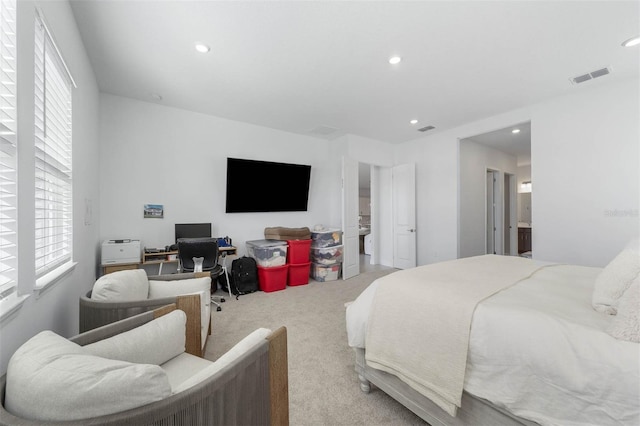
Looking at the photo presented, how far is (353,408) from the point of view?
162 centimetres

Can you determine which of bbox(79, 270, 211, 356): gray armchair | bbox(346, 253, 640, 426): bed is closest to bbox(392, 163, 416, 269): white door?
bbox(346, 253, 640, 426): bed

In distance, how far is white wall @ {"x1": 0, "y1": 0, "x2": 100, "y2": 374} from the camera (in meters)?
1.17

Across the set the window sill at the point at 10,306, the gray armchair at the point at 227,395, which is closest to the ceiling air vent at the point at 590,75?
the gray armchair at the point at 227,395

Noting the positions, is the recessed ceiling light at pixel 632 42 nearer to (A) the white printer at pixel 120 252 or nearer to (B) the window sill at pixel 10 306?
(B) the window sill at pixel 10 306

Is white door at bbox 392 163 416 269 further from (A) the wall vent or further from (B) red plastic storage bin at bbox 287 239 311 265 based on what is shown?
(B) red plastic storage bin at bbox 287 239 311 265

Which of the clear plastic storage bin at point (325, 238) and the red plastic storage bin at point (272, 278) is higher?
the clear plastic storage bin at point (325, 238)

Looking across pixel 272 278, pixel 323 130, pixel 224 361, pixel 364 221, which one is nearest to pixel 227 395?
pixel 224 361

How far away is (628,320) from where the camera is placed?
3.29 feet

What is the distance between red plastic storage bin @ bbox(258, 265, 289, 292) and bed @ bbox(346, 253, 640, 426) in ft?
8.10

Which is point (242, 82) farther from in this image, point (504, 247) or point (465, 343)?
point (504, 247)

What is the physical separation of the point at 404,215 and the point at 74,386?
5.40 metres

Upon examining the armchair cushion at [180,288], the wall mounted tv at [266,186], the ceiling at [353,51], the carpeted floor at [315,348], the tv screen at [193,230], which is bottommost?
the carpeted floor at [315,348]

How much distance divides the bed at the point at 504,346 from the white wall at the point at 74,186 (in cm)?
170

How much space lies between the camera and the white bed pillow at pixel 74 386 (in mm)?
661
